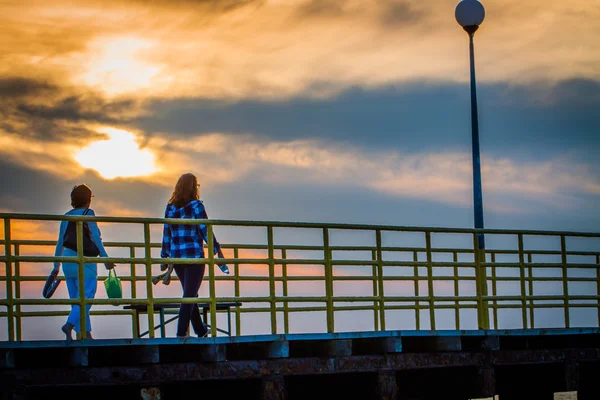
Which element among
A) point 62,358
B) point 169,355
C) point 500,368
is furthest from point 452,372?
point 62,358

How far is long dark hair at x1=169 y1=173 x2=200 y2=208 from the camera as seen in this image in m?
14.2

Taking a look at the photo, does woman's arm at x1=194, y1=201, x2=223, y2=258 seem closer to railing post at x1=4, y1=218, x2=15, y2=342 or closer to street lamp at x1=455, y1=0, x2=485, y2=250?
railing post at x1=4, y1=218, x2=15, y2=342

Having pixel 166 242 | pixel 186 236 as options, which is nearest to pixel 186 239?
pixel 186 236

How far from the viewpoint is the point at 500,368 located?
1688 cm

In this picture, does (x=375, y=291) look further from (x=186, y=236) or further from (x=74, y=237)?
(x=74, y=237)

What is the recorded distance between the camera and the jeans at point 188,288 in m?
14.0

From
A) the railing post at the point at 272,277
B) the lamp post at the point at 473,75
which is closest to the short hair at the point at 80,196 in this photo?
the railing post at the point at 272,277

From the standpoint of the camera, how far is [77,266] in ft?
45.1

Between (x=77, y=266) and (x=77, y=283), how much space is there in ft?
0.75

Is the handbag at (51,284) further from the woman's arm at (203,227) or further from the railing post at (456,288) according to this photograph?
the railing post at (456,288)

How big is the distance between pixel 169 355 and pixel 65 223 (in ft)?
6.26

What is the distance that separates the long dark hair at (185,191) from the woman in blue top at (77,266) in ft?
3.37

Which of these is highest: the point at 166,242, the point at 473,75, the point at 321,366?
the point at 473,75

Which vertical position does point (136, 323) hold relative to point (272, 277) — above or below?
below
